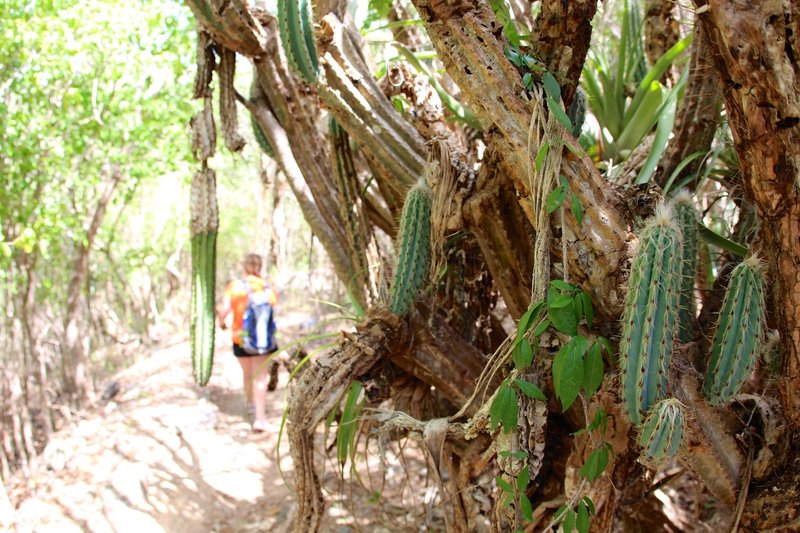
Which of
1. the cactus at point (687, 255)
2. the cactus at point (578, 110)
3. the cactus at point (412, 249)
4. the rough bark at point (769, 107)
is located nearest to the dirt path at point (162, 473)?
the cactus at point (412, 249)

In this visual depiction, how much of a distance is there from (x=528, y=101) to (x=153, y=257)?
8.07 metres

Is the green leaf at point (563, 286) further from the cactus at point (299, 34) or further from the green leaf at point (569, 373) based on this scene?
the cactus at point (299, 34)

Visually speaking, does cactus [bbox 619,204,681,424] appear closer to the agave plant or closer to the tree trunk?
the agave plant

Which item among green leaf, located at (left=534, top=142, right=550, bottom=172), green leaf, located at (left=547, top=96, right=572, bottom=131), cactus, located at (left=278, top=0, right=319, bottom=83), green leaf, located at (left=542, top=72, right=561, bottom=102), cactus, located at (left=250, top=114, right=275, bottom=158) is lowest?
green leaf, located at (left=534, top=142, right=550, bottom=172)

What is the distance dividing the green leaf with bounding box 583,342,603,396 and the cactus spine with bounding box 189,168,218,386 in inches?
69.2

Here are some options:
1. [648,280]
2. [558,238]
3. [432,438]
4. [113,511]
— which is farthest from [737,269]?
[113,511]

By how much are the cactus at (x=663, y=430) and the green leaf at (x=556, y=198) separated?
525mm

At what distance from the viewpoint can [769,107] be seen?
1.44 metres

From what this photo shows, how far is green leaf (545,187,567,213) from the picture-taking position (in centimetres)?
164

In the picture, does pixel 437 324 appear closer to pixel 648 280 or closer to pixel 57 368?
pixel 648 280

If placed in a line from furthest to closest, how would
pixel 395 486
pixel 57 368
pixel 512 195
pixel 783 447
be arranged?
1. pixel 57 368
2. pixel 395 486
3. pixel 512 195
4. pixel 783 447

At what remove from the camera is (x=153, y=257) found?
8.95 meters

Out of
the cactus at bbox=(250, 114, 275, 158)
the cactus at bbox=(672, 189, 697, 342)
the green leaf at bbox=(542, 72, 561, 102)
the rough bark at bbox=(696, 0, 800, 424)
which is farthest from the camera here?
the cactus at bbox=(250, 114, 275, 158)

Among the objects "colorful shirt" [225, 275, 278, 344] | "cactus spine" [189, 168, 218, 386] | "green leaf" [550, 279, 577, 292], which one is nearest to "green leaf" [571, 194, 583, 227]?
"green leaf" [550, 279, 577, 292]
